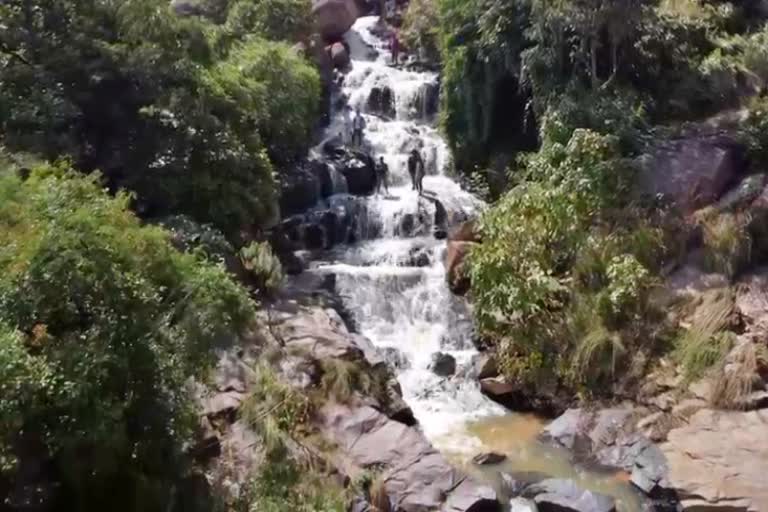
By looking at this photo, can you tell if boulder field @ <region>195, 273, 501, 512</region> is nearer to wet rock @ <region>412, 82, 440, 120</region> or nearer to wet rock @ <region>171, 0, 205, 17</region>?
wet rock @ <region>412, 82, 440, 120</region>

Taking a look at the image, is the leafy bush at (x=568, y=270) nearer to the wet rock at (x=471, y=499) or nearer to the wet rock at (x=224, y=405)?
the wet rock at (x=471, y=499)

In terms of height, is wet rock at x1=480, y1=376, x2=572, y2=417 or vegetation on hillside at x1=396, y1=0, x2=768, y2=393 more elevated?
vegetation on hillside at x1=396, y1=0, x2=768, y2=393

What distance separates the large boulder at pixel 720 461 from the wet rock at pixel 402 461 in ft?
7.79

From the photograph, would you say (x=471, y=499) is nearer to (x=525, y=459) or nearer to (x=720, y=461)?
(x=525, y=459)

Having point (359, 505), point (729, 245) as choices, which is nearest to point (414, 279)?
point (729, 245)

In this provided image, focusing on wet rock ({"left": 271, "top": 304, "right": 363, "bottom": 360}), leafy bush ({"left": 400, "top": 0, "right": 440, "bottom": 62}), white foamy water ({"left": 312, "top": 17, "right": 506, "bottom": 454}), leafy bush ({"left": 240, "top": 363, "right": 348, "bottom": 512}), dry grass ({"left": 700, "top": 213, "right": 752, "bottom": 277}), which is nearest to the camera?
leafy bush ({"left": 240, "top": 363, "right": 348, "bottom": 512})

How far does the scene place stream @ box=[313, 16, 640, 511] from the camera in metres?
11.0

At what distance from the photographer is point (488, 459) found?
10.5 meters

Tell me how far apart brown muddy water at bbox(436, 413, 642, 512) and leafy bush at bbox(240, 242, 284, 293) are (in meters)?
4.31

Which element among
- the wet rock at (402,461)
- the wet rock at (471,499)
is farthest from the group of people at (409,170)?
the wet rock at (471,499)

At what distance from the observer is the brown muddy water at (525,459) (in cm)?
979

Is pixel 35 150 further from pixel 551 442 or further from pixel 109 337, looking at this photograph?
pixel 551 442

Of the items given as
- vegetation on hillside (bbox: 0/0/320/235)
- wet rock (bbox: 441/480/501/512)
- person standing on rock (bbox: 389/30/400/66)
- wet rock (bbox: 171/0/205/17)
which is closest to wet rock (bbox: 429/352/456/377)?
wet rock (bbox: 441/480/501/512)

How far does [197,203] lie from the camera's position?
13.1 metres
